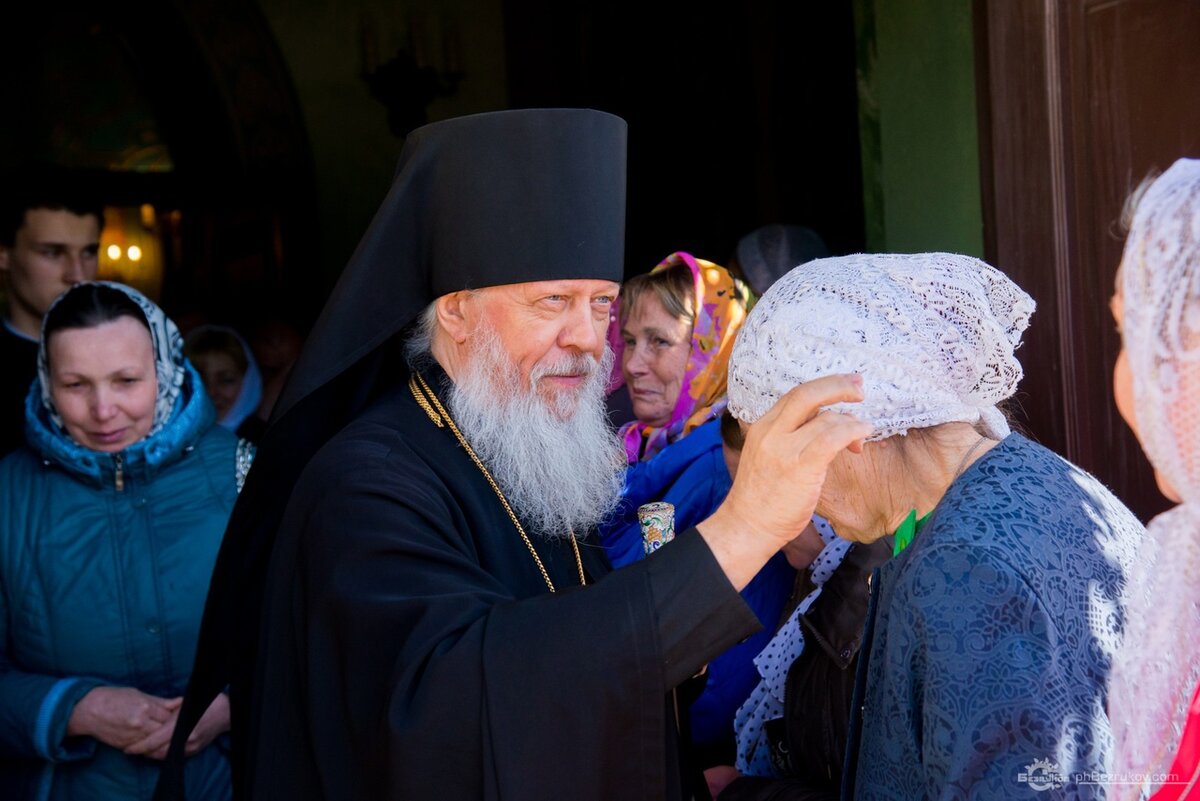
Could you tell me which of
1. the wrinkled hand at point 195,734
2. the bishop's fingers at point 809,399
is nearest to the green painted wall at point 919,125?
the bishop's fingers at point 809,399

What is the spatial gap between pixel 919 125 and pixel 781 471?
3.08 metres

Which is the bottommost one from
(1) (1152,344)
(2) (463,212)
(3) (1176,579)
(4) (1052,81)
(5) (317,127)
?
(3) (1176,579)

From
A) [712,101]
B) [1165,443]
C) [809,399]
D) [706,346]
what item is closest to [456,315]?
[809,399]

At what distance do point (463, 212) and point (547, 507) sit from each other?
601mm

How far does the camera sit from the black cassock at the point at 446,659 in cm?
186

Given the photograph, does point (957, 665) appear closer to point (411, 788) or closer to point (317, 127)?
point (411, 788)

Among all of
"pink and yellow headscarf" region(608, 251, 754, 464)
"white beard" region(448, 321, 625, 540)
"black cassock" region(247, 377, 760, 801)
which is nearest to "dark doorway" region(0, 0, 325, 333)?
"pink and yellow headscarf" region(608, 251, 754, 464)

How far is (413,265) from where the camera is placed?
8.29ft

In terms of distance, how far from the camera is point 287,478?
2.48 meters

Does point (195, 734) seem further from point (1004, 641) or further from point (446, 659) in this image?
point (1004, 641)

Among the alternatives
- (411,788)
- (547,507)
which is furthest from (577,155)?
(411,788)

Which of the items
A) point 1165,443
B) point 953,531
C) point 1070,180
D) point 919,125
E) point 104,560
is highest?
point 919,125

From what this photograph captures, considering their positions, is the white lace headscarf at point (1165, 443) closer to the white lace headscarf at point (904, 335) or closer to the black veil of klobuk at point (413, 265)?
the white lace headscarf at point (904, 335)

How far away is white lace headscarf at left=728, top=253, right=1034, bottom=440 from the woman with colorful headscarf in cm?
154
